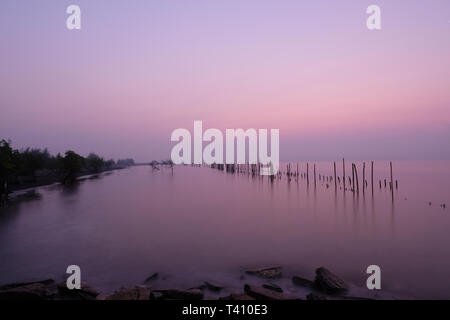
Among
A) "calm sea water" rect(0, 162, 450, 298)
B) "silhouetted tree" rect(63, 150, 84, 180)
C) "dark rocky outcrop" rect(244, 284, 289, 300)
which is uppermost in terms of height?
"silhouetted tree" rect(63, 150, 84, 180)

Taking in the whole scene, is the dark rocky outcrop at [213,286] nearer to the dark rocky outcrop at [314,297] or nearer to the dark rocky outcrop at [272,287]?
the dark rocky outcrop at [272,287]

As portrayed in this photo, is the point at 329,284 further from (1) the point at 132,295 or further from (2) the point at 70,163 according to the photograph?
(2) the point at 70,163

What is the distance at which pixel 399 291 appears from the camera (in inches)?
293

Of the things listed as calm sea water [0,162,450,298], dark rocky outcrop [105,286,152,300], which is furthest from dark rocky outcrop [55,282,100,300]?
dark rocky outcrop [105,286,152,300]

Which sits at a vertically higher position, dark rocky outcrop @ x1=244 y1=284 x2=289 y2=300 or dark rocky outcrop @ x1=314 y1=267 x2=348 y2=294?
dark rocky outcrop @ x1=244 y1=284 x2=289 y2=300

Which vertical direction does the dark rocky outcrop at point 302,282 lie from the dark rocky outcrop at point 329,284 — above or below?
below

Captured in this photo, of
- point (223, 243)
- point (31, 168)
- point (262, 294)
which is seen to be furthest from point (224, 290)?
point (31, 168)

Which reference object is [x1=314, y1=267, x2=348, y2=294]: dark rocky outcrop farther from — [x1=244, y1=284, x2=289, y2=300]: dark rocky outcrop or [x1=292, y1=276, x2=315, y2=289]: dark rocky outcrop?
[x1=244, y1=284, x2=289, y2=300]: dark rocky outcrop

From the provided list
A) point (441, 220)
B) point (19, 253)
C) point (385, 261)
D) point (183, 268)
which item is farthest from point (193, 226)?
point (441, 220)

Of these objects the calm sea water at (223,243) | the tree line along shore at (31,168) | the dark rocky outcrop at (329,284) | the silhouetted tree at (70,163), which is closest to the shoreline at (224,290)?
the dark rocky outcrop at (329,284)

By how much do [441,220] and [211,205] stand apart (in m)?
15.8
